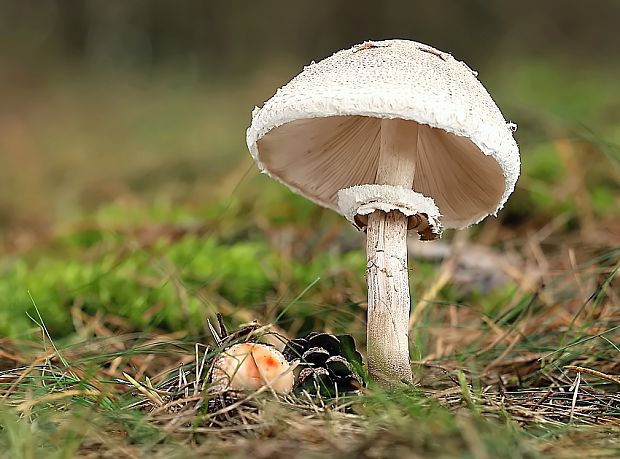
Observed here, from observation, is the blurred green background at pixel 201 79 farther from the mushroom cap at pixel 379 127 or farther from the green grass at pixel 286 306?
the mushroom cap at pixel 379 127

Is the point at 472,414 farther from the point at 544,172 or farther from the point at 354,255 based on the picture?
the point at 544,172

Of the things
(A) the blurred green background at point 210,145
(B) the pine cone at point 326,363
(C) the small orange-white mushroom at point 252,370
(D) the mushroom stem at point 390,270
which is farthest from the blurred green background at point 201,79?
(C) the small orange-white mushroom at point 252,370

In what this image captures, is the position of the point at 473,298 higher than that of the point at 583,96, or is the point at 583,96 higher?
the point at 583,96

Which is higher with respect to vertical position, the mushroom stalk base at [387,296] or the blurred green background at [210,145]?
the blurred green background at [210,145]

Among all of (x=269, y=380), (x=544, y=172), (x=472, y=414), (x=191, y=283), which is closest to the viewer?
(x=472, y=414)

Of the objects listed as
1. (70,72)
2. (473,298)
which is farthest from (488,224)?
(70,72)

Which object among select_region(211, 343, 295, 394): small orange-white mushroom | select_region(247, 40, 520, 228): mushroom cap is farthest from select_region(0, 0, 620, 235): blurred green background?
select_region(211, 343, 295, 394): small orange-white mushroom

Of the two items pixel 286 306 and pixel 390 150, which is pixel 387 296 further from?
pixel 286 306
